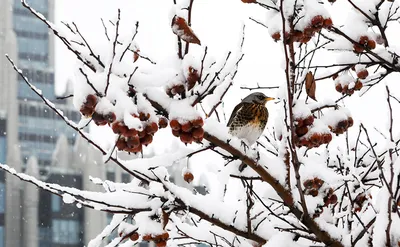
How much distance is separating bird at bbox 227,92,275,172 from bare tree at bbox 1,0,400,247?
0.29 metres

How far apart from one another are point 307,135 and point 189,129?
732mm

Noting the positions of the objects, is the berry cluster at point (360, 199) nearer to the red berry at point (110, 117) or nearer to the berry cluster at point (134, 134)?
the berry cluster at point (134, 134)

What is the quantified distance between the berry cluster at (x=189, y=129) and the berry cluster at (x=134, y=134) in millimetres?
63

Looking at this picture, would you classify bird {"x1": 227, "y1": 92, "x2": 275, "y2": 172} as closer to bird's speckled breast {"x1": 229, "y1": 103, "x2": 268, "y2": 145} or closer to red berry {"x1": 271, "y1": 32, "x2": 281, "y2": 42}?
bird's speckled breast {"x1": 229, "y1": 103, "x2": 268, "y2": 145}

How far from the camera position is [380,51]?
3.48 meters

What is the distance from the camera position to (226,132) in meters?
2.31

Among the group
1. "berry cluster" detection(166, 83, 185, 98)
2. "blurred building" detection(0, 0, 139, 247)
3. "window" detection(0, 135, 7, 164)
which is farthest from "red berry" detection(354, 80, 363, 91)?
"window" detection(0, 135, 7, 164)

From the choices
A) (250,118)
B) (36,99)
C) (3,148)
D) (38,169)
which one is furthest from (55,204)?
(250,118)

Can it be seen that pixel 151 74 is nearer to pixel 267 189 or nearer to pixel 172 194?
pixel 172 194

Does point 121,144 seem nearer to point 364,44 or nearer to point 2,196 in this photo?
point 364,44

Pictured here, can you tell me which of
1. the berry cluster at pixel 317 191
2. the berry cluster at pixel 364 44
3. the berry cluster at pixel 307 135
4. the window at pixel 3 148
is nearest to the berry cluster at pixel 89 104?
the berry cluster at pixel 307 135

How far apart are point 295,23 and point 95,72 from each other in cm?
84

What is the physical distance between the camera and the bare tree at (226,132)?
208 centimetres

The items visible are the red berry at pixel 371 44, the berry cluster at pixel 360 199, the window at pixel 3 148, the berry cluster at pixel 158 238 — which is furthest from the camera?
the window at pixel 3 148
